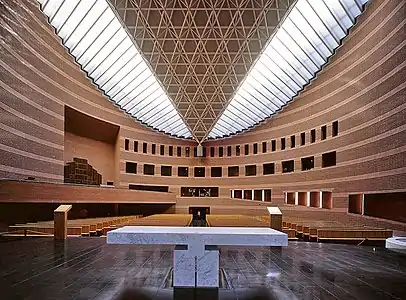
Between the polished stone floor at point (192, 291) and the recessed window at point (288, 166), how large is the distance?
2005 cm

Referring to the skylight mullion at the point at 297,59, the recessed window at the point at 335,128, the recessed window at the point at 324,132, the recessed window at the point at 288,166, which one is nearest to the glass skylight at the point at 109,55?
the skylight mullion at the point at 297,59

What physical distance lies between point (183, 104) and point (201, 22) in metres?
11.2

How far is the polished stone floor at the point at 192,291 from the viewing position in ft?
20.9

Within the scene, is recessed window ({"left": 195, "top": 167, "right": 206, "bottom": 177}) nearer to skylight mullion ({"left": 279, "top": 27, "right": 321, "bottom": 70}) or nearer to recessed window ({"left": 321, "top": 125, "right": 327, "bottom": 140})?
recessed window ({"left": 321, "top": 125, "right": 327, "bottom": 140})

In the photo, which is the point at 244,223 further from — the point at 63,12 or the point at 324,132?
the point at 63,12

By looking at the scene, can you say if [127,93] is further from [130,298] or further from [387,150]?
[130,298]

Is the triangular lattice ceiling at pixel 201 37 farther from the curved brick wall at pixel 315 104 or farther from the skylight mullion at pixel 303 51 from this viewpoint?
the curved brick wall at pixel 315 104

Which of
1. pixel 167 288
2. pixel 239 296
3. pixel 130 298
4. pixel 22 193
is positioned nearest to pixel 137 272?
pixel 167 288

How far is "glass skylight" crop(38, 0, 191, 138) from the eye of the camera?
74.3ft

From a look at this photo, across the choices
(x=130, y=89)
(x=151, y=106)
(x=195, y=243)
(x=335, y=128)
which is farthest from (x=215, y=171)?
(x=195, y=243)

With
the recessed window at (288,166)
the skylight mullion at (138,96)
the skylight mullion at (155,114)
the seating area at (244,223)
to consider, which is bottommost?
the seating area at (244,223)

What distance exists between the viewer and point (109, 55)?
26828 mm

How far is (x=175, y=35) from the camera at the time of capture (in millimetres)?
21641

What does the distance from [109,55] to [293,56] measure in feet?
39.2
